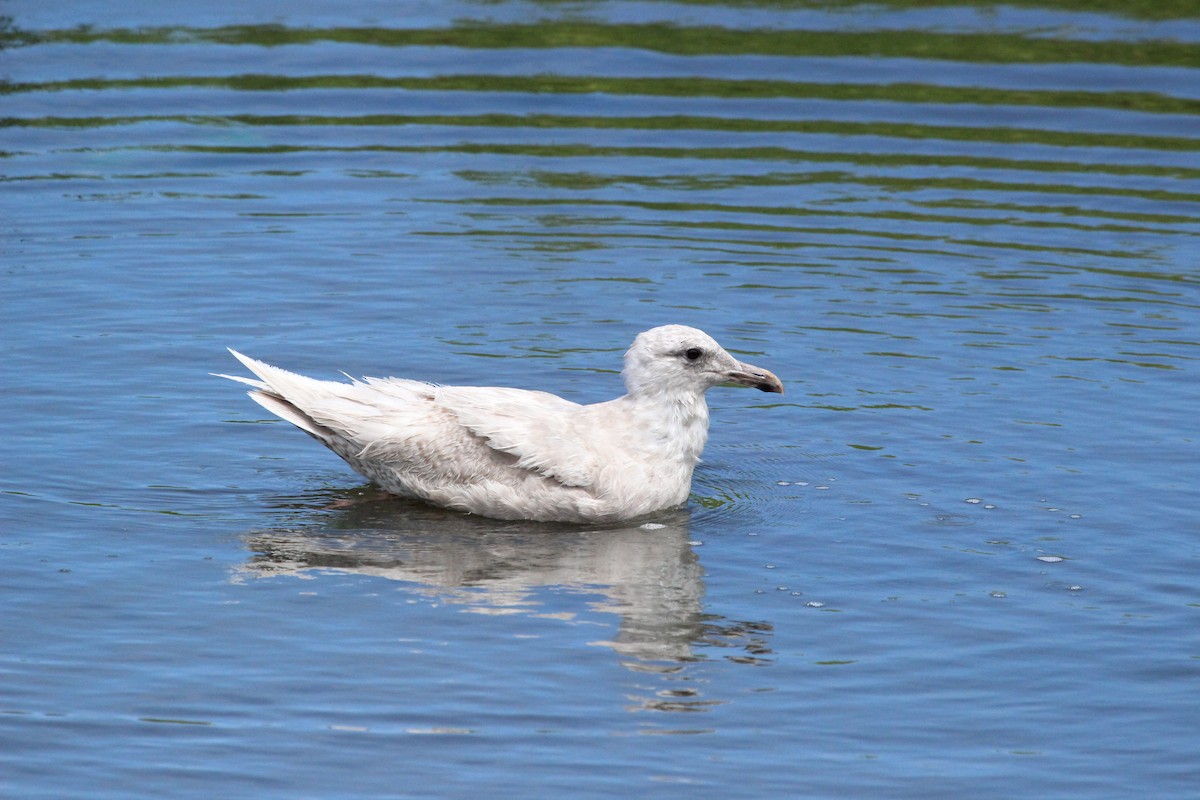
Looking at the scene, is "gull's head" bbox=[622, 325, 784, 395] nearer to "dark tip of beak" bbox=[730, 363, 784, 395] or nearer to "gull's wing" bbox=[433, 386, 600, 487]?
"dark tip of beak" bbox=[730, 363, 784, 395]

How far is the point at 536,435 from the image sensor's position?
38.0ft

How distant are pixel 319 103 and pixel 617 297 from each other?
7.97 m

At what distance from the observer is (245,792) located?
8086 millimetres

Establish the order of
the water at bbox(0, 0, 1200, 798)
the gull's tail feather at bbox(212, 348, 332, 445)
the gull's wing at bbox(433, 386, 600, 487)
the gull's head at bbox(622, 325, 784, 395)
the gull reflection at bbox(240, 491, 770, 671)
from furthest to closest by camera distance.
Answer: the gull's tail feather at bbox(212, 348, 332, 445)
the gull's head at bbox(622, 325, 784, 395)
the gull's wing at bbox(433, 386, 600, 487)
the gull reflection at bbox(240, 491, 770, 671)
the water at bbox(0, 0, 1200, 798)

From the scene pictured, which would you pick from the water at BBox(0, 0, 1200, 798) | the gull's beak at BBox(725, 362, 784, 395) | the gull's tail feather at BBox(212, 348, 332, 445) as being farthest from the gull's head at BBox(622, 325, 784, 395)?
the gull's tail feather at BBox(212, 348, 332, 445)

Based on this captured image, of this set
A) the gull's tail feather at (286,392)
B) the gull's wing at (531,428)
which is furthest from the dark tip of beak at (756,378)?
the gull's tail feather at (286,392)

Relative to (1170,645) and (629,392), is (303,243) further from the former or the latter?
(1170,645)

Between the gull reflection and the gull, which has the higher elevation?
the gull

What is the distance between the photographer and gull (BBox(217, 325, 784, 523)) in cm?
1152

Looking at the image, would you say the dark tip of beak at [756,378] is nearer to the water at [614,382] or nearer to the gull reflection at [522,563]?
the water at [614,382]

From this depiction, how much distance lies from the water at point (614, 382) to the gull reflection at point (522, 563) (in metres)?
0.04

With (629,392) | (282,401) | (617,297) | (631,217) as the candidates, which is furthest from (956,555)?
(631,217)

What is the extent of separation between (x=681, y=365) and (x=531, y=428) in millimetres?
1094

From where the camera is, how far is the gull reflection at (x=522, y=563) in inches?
388
